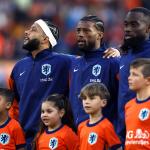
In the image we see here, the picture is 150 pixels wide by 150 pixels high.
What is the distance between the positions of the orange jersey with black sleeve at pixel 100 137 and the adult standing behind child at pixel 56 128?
14.2 inches

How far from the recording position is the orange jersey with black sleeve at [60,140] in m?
11.0

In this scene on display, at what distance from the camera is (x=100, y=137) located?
1056cm

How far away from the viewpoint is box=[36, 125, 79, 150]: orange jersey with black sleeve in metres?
11.0

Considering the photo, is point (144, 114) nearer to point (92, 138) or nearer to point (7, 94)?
point (92, 138)

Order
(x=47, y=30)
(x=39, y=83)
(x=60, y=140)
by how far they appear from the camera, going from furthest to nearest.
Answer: (x=47, y=30)
(x=39, y=83)
(x=60, y=140)

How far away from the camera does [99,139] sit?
10.6m

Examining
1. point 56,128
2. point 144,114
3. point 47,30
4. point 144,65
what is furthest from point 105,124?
point 47,30

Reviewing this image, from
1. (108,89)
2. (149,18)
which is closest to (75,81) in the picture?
(108,89)

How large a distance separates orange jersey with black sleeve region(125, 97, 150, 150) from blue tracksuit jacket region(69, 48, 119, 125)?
860 mm

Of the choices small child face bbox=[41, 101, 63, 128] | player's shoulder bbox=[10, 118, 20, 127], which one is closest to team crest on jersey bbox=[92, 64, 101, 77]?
small child face bbox=[41, 101, 63, 128]

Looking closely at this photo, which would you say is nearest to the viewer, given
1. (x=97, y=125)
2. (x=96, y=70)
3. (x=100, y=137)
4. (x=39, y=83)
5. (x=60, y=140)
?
(x=100, y=137)

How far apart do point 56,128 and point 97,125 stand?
0.68 m

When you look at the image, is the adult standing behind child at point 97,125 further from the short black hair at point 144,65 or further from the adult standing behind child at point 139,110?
the short black hair at point 144,65

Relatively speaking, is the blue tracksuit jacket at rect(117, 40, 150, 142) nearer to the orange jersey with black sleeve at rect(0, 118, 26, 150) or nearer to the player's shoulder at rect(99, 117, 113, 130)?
the player's shoulder at rect(99, 117, 113, 130)
